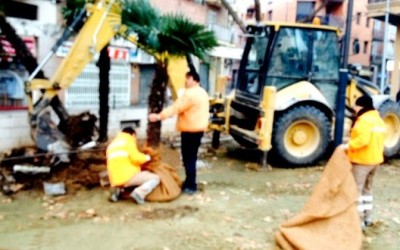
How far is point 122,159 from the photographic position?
676 cm

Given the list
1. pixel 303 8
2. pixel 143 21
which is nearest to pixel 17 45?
pixel 143 21

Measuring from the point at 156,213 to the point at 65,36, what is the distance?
A: 367cm

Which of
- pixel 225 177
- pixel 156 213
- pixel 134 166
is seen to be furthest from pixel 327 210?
pixel 225 177

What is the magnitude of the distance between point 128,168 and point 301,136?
3864mm

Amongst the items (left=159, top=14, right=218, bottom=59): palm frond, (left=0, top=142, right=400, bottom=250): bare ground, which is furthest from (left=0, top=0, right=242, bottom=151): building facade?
(left=0, top=142, right=400, bottom=250): bare ground

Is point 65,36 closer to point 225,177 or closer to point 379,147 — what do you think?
point 225,177

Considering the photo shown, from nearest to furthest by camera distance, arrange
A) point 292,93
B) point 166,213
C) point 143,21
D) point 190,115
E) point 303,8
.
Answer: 1. point 166,213
2. point 190,115
3. point 143,21
4. point 292,93
5. point 303,8

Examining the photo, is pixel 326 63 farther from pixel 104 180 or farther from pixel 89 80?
pixel 89 80

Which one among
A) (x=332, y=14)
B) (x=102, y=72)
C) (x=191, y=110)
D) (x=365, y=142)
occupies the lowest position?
(x=365, y=142)

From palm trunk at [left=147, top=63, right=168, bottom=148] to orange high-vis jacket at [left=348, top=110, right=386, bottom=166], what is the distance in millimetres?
3578

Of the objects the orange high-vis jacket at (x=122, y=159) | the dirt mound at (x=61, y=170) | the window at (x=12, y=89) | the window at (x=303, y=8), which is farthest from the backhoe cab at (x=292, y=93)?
the window at (x=303, y=8)

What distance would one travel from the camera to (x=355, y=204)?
543 cm

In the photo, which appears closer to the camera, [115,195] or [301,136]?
[115,195]

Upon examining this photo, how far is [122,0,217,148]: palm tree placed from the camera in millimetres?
7824
